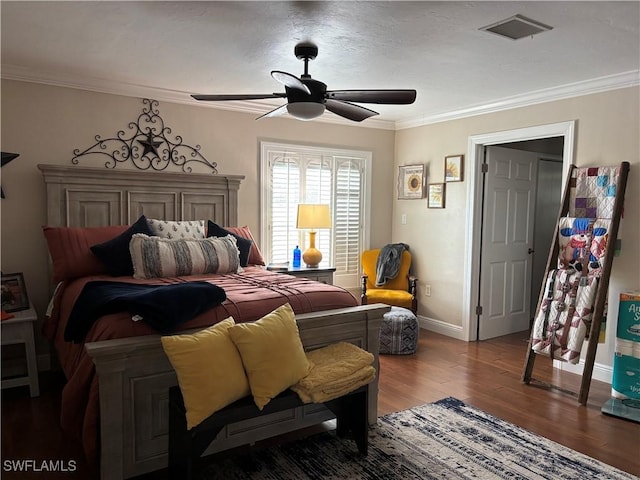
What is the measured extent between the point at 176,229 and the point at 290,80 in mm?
1916

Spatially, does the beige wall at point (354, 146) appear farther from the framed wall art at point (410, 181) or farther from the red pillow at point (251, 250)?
the red pillow at point (251, 250)

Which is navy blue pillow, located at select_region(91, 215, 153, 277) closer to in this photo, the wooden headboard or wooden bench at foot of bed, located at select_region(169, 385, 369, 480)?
the wooden headboard

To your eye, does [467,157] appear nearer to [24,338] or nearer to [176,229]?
[176,229]

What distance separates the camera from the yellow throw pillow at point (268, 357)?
7.53ft

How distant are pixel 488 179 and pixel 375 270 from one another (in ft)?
5.29

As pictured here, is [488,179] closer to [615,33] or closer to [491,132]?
[491,132]

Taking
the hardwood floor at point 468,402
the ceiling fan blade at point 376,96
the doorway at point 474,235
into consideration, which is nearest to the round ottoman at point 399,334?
the hardwood floor at point 468,402

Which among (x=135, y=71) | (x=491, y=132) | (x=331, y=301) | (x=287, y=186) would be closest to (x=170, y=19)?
(x=135, y=71)

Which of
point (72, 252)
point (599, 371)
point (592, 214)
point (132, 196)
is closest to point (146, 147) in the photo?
point (132, 196)

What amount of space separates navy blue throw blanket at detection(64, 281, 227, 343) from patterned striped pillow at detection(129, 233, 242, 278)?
0.76 meters

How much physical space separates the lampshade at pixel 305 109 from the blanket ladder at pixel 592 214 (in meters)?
2.36

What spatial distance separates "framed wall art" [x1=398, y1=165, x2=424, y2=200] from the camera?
18.3ft

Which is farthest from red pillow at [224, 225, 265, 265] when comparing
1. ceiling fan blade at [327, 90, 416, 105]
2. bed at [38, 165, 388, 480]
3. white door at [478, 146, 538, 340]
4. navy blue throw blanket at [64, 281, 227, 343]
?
white door at [478, 146, 538, 340]

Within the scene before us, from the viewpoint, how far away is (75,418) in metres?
2.40
